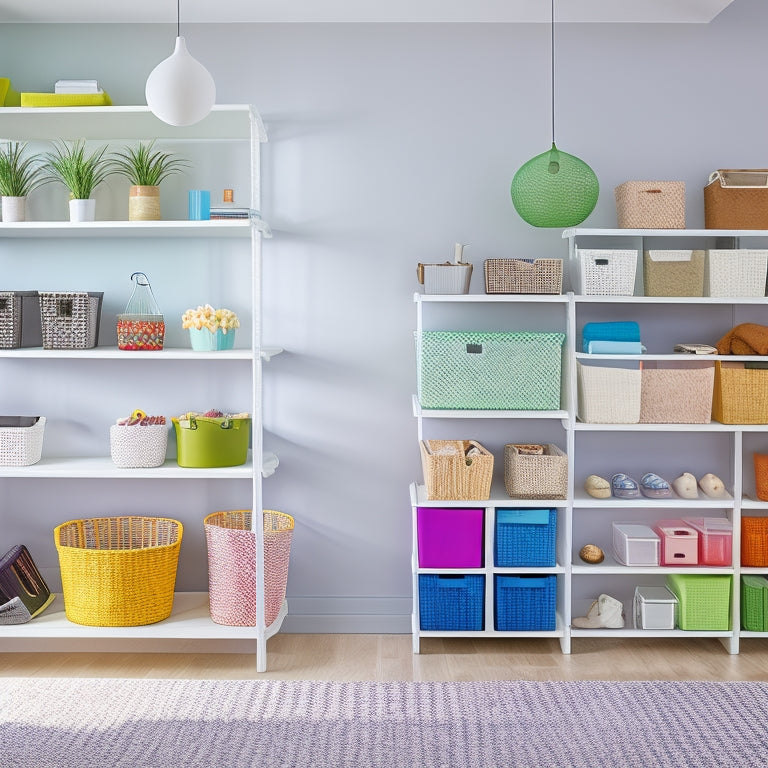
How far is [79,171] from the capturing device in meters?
3.23

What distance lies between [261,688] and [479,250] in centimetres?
190

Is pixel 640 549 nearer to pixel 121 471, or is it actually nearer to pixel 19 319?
pixel 121 471

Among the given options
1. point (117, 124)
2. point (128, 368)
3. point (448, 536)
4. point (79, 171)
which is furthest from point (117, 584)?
point (117, 124)

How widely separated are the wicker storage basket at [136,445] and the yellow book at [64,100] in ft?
3.99

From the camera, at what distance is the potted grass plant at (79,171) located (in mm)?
3219

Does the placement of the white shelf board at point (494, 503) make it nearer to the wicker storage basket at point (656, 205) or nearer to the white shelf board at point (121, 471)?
the white shelf board at point (121, 471)

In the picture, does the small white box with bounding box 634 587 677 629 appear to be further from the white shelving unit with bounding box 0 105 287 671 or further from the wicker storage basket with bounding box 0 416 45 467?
the wicker storage basket with bounding box 0 416 45 467

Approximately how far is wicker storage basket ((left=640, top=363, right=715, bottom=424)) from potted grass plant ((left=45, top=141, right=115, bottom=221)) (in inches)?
88.1

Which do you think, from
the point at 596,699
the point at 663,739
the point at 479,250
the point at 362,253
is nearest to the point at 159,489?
the point at 362,253

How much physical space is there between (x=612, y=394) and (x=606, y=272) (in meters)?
0.47

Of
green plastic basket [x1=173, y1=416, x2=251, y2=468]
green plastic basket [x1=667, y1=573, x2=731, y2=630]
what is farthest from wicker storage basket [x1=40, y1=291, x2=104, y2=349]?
green plastic basket [x1=667, y1=573, x2=731, y2=630]

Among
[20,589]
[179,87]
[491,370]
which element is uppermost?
[179,87]

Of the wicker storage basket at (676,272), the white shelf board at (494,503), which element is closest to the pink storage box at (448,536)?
the white shelf board at (494,503)

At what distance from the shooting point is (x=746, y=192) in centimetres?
329
